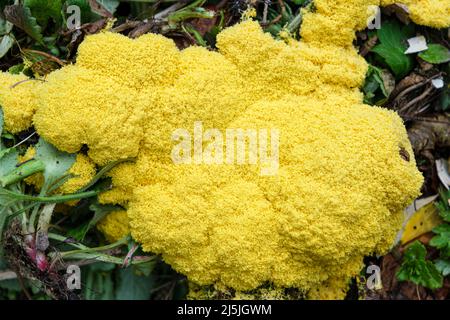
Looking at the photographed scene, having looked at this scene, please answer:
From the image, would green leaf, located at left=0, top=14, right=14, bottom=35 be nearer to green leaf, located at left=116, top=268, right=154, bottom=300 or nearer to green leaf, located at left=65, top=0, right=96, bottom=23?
green leaf, located at left=65, top=0, right=96, bottom=23

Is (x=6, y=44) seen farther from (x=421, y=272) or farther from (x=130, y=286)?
(x=421, y=272)

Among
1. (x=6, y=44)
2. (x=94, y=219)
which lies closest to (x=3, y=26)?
(x=6, y=44)

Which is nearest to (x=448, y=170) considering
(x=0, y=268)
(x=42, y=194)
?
(x=42, y=194)

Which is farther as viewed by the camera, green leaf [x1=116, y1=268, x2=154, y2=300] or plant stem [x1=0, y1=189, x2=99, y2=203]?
green leaf [x1=116, y1=268, x2=154, y2=300]

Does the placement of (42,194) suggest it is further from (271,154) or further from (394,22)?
(394,22)
